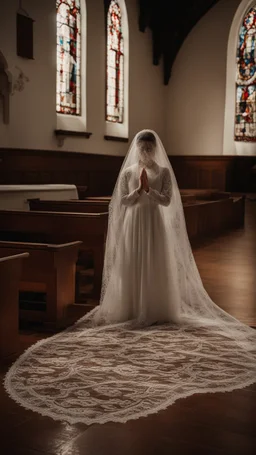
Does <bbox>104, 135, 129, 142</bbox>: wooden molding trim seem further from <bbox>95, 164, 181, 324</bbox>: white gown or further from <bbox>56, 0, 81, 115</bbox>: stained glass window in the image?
<bbox>95, 164, 181, 324</bbox>: white gown

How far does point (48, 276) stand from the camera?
5078mm

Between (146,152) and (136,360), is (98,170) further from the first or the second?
(136,360)

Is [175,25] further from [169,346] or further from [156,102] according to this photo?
[169,346]

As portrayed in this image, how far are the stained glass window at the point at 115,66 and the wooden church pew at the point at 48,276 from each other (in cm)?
1001

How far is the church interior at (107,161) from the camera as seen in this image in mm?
3051

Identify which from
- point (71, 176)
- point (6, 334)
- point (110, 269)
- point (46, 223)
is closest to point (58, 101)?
point (71, 176)

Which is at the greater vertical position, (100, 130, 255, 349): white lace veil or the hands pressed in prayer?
the hands pressed in prayer

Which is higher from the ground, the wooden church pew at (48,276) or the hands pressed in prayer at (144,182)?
the hands pressed in prayer at (144,182)

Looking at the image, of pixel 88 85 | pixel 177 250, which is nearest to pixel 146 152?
pixel 177 250

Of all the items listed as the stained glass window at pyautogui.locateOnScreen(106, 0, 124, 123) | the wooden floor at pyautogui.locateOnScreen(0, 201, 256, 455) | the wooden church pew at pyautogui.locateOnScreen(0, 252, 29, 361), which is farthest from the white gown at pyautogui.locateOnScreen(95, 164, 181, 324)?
the stained glass window at pyautogui.locateOnScreen(106, 0, 124, 123)

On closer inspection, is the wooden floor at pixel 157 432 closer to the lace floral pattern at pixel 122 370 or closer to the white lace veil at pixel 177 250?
the lace floral pattern at pixel 122 370

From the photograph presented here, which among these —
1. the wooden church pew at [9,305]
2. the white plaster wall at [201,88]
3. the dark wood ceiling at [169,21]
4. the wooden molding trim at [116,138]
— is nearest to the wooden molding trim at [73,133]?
the wooden molding trim at [116,138]

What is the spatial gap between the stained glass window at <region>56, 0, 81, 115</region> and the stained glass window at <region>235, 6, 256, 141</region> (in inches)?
219

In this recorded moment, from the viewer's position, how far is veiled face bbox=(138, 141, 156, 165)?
5139 millimetres
